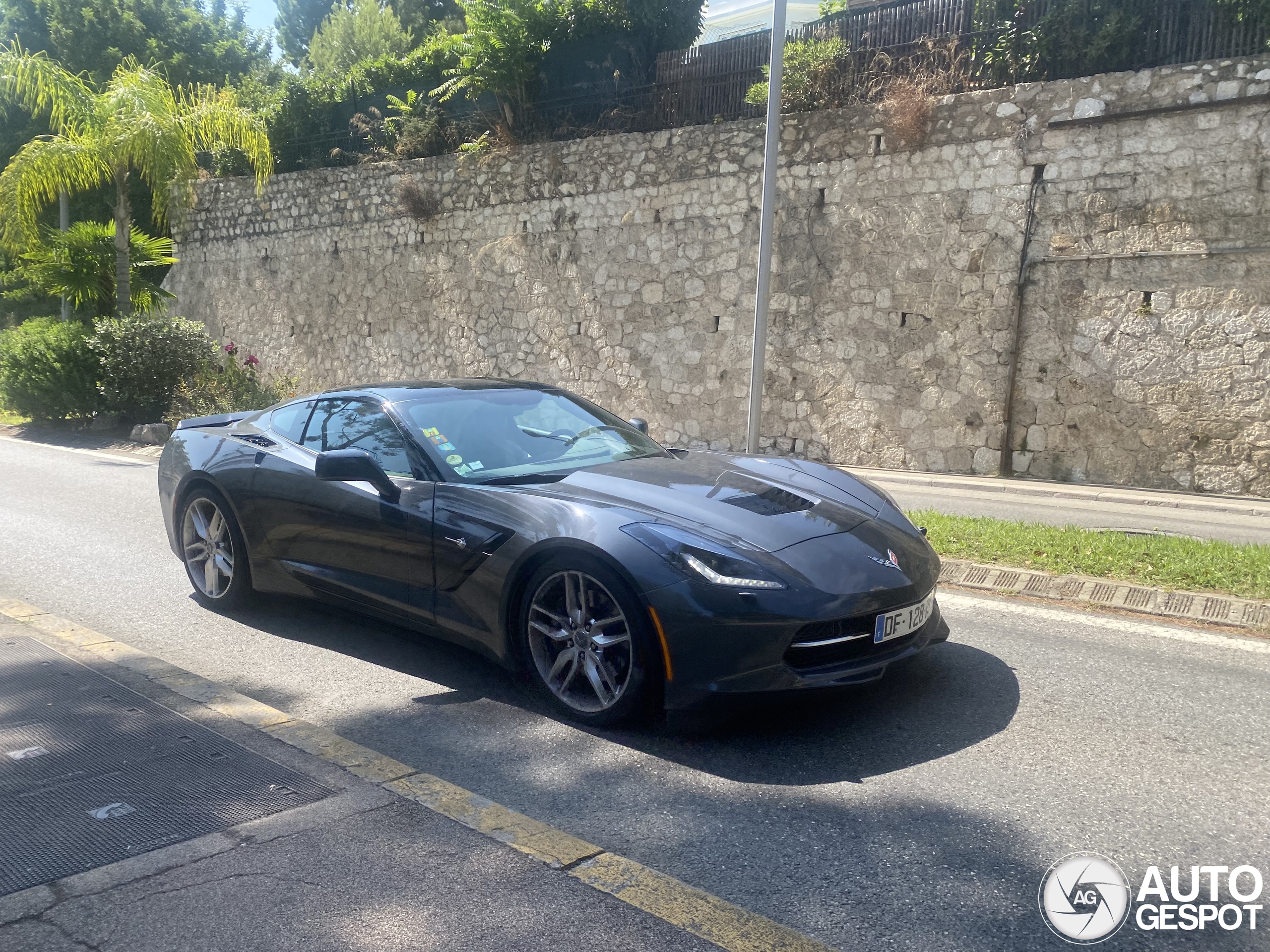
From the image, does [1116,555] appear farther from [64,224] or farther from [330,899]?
[64,224]

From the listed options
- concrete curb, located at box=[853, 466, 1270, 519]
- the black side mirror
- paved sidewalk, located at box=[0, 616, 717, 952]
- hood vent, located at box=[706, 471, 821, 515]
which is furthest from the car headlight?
concrete curb, located at box=[853, 466, 1270, 519]

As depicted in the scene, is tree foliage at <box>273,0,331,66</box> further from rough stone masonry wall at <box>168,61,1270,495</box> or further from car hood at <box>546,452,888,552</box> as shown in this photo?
car hood at <box>546,452,888,552</box>

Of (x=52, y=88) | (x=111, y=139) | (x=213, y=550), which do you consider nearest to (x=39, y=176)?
(x=111, y=139)

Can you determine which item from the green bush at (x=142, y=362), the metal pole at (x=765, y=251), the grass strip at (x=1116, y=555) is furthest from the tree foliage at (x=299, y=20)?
the grass strip at (x=1116, y=555)

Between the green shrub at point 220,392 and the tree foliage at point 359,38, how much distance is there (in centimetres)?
2107

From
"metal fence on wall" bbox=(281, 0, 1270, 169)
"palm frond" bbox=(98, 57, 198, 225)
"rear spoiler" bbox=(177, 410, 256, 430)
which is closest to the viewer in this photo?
"rear spoiler" bbox=(177, 410, 256, 430)

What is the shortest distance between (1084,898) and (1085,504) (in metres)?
8.82

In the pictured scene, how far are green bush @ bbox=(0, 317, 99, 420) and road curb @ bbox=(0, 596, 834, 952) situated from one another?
1343 centimetres

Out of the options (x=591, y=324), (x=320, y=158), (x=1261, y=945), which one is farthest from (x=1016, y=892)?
(x=320, y=158)

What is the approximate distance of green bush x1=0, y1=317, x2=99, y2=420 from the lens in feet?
52.8

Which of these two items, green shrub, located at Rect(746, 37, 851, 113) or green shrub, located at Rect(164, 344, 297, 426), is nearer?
green shrub, located at Rect(746, 37, 851, 113)

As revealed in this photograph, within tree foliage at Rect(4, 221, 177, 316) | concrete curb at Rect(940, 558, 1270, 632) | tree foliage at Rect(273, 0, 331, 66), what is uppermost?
tree foliage at Rect(273, 0, 331, 66)

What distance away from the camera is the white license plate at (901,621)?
12.2ft

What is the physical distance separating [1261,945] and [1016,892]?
547 mm
